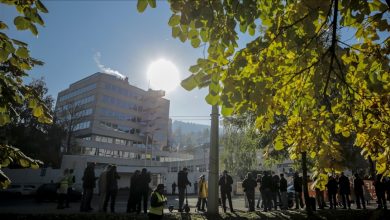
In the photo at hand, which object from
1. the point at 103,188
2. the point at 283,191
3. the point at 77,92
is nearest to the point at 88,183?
the point at 103,188

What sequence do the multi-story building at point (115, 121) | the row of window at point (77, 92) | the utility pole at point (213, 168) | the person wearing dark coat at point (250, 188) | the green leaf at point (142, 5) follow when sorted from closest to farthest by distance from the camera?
the green leaf at point (142, 5) < the utility pole at point (213, 168) < the person wearing dark coat at point (250, 188) < the multi-story building at point (115, 121) < the row of window at point (77, 92)

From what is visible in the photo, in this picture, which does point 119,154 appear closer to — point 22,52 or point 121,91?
point 121,91

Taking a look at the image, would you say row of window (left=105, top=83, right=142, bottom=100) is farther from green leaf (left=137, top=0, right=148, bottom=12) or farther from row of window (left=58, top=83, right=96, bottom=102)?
green leaf (left=137, top=0, right=148, bottom=12)

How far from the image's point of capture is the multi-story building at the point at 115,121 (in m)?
60.3

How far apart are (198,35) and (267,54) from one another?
3.87 feet

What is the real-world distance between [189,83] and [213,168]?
10134 mm

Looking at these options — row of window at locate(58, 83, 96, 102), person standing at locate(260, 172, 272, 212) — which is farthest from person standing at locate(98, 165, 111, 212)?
row of window at locate(58, 83, 96, 102)

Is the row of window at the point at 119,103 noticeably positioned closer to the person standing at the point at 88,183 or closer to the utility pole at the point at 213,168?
the person standing at the point at 88,183

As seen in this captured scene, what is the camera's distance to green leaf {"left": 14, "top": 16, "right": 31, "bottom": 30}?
3271 millimetres

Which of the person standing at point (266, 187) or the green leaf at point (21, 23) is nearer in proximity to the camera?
the green leaf at point (21, 23)

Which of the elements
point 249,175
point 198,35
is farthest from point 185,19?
point 249,175

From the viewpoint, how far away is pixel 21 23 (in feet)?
10.8

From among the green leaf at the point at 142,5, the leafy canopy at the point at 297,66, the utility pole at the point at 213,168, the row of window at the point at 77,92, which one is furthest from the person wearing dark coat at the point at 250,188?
the row of window at the point at 77,92

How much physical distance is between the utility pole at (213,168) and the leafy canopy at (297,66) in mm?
7621
